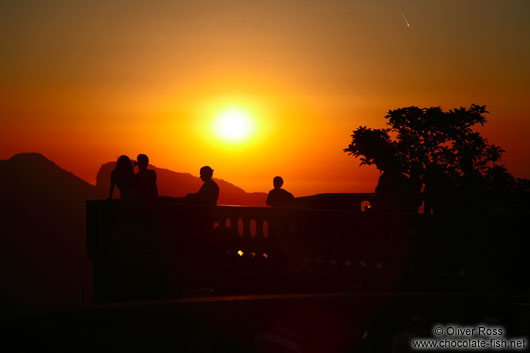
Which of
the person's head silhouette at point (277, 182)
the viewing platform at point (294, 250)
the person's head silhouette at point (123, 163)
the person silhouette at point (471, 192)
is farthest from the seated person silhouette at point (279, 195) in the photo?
the person silhouette at point (471, 192)

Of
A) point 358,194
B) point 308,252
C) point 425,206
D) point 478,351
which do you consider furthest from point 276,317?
point 358,194

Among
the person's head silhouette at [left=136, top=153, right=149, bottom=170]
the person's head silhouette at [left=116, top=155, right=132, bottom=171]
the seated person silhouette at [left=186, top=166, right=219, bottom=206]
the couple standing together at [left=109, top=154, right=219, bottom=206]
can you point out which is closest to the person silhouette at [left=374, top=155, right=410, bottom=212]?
the couple standing together at [left=109, top=154, right=219, bottom=206]

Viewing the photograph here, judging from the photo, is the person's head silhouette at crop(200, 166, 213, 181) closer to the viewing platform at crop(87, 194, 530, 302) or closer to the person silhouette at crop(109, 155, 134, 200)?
the viewing platform at crop(87, 194, 530, 302)

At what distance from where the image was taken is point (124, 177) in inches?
671

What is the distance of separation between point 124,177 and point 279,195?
3260 mm

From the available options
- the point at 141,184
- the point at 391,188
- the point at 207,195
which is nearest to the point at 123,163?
the point at 141,184

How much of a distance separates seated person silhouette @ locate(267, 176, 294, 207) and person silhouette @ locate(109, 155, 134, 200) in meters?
2.98

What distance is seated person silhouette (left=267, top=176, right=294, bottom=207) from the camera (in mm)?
16359

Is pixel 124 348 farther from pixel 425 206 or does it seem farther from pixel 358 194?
pixel 358 194

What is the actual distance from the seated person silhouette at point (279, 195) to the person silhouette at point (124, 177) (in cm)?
298

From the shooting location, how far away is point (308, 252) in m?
13.6

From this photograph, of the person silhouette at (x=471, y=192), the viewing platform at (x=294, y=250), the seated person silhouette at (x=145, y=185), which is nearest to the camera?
the viewing platform at (x=294, y=250)

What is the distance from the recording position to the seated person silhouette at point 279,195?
16.4 meters

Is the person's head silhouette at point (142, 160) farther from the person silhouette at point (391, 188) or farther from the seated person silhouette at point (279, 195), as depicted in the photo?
the person silhouette at point (391, 188)
